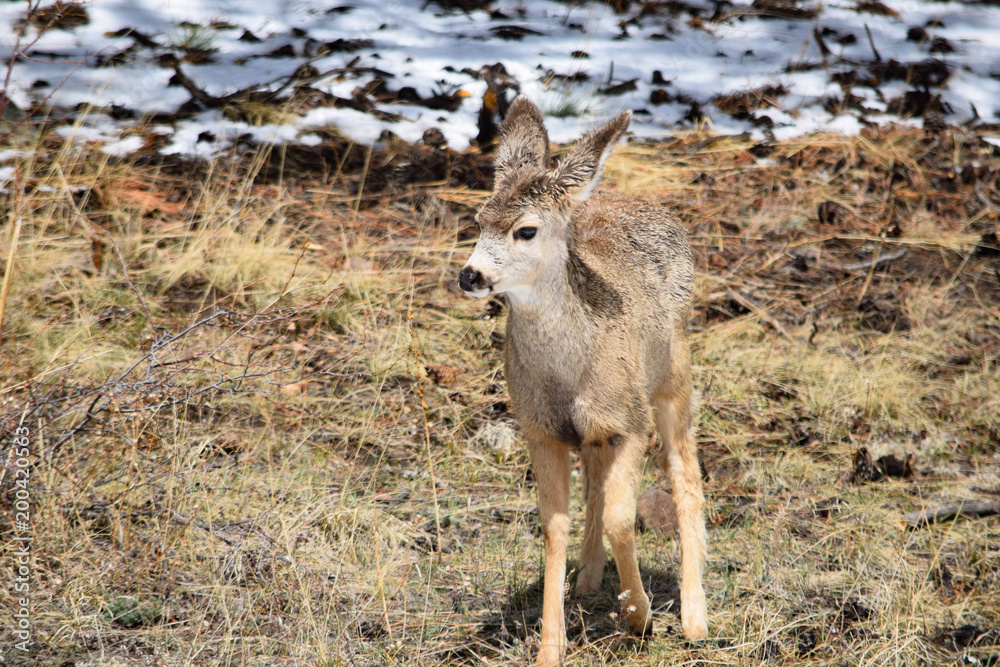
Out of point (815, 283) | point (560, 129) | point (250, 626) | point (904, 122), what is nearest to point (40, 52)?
point (560, 129)

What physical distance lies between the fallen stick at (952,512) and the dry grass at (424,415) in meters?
0.09

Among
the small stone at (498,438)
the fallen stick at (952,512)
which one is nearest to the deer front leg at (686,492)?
the small stone at (498,438)

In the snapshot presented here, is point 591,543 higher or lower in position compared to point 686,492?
lower

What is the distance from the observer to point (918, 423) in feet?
16.4

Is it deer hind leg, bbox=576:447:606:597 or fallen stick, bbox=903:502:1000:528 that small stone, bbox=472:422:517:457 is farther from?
fallen stick, bbox=903:502:1000:528

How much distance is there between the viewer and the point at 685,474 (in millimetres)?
3922

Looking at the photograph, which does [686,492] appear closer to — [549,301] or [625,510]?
[625,510]

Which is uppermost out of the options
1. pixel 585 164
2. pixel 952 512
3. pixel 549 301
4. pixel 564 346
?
pixel 585 164

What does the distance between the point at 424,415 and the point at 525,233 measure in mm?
753

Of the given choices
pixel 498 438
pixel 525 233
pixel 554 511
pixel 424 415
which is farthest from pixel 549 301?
pixel 498 438

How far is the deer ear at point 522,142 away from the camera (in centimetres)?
331

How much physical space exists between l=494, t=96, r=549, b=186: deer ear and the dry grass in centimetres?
93

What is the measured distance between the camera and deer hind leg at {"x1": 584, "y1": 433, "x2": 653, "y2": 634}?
10.6 ft

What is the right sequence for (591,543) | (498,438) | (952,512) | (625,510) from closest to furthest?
(625,510)
(591,543)
(952,512)
(498,438)
